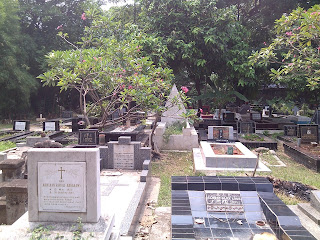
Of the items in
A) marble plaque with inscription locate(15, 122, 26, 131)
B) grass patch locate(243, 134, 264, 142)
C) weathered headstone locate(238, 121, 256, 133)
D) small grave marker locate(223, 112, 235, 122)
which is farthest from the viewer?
small grave marker locate(223, 112, 235, 122)

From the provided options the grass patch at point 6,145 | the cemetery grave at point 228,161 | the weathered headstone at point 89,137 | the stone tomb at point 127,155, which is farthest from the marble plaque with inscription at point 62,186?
the grass patch at point 6,145

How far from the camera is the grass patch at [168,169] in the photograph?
5.71 metres

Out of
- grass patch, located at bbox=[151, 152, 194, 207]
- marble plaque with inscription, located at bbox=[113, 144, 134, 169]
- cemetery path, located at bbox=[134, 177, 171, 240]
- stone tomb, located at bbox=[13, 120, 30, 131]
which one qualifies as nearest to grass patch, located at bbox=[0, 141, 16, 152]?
stone tomb, located at bbox=[13, 120, 30, 131]

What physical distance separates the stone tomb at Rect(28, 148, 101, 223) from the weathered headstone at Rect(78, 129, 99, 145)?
18.3ft

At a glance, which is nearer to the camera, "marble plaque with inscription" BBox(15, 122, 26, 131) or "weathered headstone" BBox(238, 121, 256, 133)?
"weathered headstone" BBox(238, 121, 256, 133)

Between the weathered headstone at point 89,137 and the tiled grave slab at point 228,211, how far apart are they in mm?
5042

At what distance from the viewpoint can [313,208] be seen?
458cm

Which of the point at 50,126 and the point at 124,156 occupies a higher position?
the point at 50,126

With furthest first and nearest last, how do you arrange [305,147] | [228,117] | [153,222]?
[228,117] → [305,147] → [153,222]

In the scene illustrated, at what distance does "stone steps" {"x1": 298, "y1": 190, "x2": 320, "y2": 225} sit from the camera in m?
4.30

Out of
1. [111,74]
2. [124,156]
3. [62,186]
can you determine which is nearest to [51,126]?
[111,74]

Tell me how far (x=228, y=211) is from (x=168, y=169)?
403 cm

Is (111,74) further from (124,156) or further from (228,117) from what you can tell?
(228,117)

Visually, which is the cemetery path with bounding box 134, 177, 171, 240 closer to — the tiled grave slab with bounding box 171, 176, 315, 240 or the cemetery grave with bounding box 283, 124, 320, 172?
the tiled grave slab with bounding box 171, 176, 315, 240
